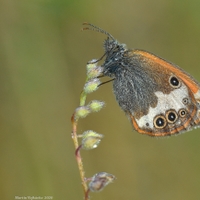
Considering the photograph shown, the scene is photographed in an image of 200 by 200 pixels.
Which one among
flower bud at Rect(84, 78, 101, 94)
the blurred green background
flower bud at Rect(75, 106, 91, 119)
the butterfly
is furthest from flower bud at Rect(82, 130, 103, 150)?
the blurred green background

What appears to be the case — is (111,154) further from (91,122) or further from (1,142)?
(1,142)

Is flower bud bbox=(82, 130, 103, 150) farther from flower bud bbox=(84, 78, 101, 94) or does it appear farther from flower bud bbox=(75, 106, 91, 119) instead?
flower bud bbox=(84, 78, 101, 94)

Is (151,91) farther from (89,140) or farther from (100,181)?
(100,181)

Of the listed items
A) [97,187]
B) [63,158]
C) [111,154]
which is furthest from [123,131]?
[97,187]

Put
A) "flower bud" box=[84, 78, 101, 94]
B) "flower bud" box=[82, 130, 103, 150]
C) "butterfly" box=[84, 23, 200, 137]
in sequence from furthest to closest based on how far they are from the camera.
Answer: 1. "butterfly" box=[84, 23, 200, 137]
2. "flower bud" box=[84, 78, 101, 94]
3. "flower bud" box=[82, 130, 103, 150]

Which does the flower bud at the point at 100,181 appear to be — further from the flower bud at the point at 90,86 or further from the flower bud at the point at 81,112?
the flower bud at the point at 90,86

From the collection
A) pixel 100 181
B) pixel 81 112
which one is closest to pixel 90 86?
pixel 81 112
